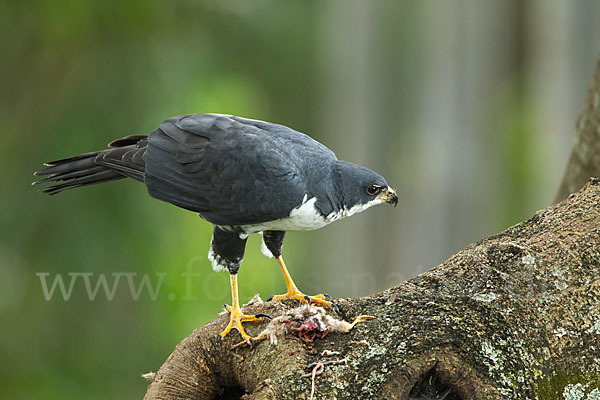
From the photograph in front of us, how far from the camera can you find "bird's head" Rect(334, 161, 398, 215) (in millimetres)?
3602

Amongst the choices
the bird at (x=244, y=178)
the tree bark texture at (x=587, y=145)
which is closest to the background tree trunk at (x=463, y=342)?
the bird at (x=244, y=178)

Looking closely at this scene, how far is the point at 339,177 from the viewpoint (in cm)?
Result: 363

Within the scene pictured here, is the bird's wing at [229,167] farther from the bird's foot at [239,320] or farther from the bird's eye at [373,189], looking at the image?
the bird's foot at [239,320]

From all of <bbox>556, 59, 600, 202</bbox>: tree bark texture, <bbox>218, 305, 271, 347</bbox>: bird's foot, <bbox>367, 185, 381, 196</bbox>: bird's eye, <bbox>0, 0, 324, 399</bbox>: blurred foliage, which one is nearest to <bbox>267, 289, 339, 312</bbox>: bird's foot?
<bbox>218, 305, 271, 347</bbox>: bird's foot

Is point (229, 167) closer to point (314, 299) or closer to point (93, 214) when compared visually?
point (314, 299)

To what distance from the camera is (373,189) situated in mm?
3625

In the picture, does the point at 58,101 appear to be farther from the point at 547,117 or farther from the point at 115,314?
the point at 547,117

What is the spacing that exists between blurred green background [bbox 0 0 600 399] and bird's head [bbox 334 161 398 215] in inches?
160

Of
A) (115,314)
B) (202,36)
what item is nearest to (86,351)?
(115,314)

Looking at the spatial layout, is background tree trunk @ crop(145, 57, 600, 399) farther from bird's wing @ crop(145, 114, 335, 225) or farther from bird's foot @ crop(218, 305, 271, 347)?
bird's wing @ crop(145, 114, 335, 225)

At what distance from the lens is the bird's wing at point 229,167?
3578 mm

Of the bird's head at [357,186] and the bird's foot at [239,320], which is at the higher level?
the bird's head at [357,186]

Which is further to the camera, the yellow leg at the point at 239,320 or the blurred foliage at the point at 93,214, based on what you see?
the blurred foliage at the point at 93,214

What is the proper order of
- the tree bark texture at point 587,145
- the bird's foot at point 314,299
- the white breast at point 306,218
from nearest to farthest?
the bird's foot at point 314,299 < the white breast at point 306,218 < the tree bark texture at point 587,145
